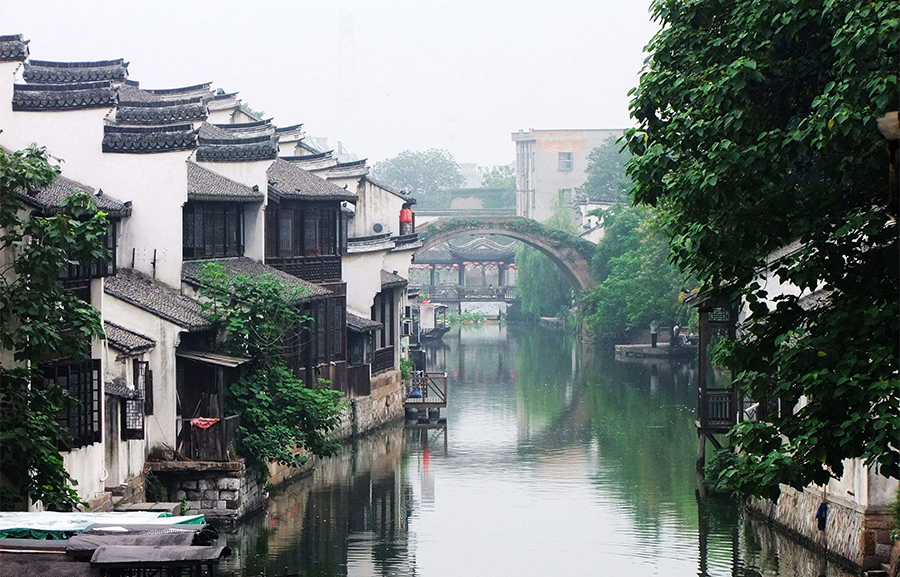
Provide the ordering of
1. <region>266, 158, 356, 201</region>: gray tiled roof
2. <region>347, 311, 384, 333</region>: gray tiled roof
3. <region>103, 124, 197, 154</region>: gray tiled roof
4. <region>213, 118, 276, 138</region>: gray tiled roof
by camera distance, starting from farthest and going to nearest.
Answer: <region>347, 311, 384, 333</region>: gray tiled roof, <region>213, 118, 276, 138</region>: gray tiled roof, <region>266, 158, 356, 201</region>: gray tiled roof, <region>103, 124, 197, 154</region>: gray tiled roof

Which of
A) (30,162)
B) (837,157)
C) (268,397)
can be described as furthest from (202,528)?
(268,397)

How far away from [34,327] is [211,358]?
23.4 feet

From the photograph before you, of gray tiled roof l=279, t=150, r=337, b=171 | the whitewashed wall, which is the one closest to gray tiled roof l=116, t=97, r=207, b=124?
the whitewashed wall

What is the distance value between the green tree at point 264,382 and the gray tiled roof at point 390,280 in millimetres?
11248

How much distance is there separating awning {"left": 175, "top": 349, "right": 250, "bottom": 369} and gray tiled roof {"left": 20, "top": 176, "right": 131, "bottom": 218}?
93.9 inches

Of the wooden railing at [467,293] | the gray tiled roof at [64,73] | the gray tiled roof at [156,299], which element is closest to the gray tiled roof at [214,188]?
the gray tiled roof at [156,299]


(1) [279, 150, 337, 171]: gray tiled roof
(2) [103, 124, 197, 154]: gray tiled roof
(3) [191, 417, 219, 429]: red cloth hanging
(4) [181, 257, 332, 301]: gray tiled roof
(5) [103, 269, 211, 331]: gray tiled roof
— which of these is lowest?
(3) [191, 417, 219, 429]: red cloth hanging

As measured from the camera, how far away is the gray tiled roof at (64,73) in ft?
78.1

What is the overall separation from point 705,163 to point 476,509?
11.9 metres

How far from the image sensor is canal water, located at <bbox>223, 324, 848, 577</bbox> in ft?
66.2

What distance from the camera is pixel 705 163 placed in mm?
14195

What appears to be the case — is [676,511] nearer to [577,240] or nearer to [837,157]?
[837,157]

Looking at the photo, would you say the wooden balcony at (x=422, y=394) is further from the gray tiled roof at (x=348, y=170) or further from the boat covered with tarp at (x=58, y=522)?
the boat covered with tarp at (x=58, y=522)

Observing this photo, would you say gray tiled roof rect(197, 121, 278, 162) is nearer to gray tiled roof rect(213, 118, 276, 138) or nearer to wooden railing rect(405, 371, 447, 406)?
gray tiled roof rect(213, 118, 276, 138)
